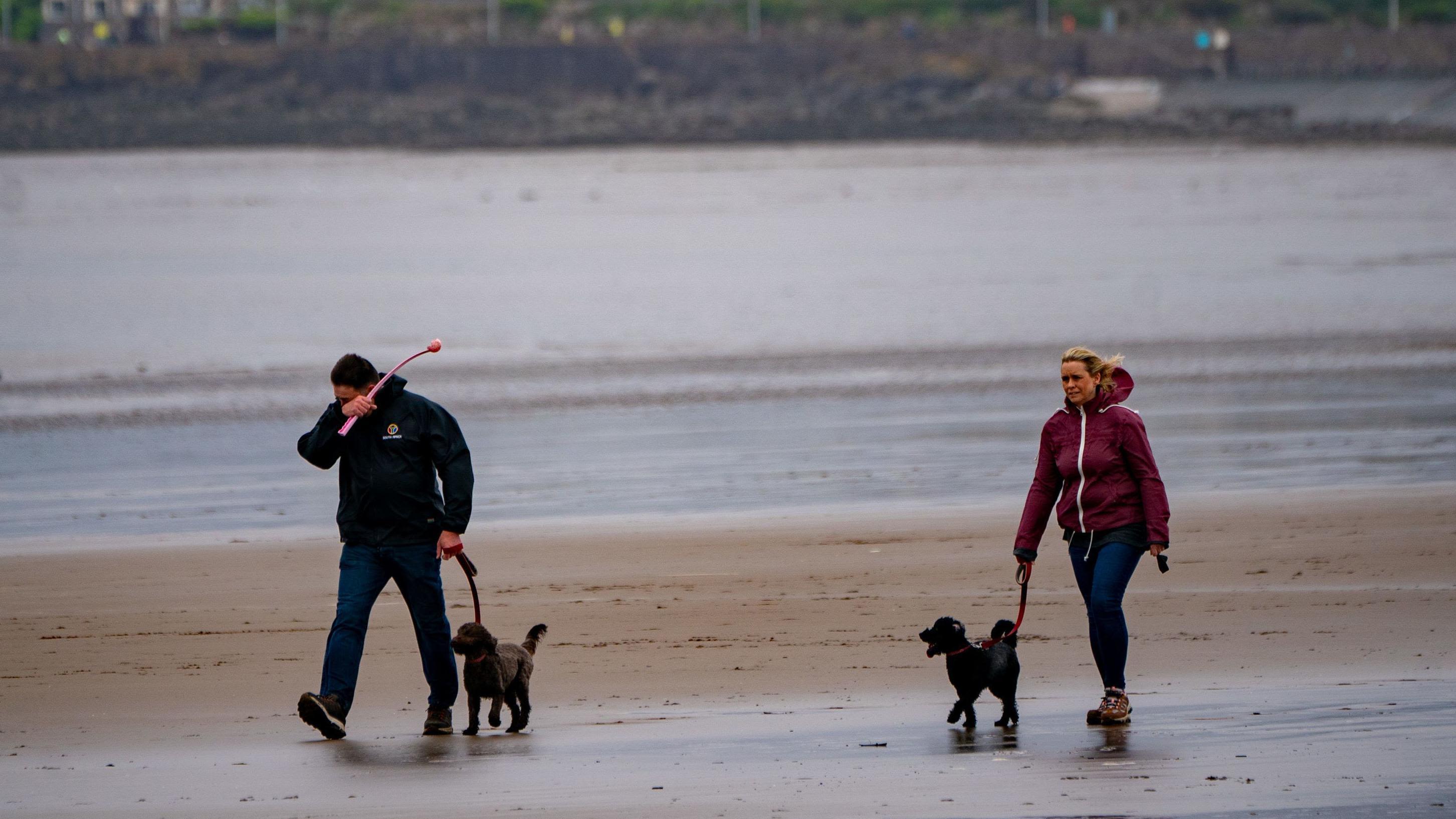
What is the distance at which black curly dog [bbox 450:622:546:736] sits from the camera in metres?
6.27

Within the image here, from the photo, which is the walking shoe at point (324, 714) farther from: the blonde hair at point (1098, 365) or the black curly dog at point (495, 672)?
the blonde hair at point (1098, 365)

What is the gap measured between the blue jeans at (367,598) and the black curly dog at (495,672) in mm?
161

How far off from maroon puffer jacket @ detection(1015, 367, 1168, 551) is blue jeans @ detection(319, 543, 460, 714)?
213cm

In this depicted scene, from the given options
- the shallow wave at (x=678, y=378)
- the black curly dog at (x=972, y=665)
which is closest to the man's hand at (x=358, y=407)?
the black curly dog at (x=972, y=665)

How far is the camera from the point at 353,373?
6.28 meters

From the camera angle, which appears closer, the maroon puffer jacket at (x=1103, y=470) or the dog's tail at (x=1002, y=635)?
the maroon puffer jacket at (x=1103, y=470)

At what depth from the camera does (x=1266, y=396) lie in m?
16.3

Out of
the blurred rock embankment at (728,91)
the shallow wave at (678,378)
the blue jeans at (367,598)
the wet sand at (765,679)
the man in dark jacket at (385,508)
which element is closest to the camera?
the wet sand at (765,679)

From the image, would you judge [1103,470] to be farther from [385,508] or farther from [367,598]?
[367,598]

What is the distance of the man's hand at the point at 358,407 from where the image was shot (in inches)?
244

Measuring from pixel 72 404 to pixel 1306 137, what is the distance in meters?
68.8

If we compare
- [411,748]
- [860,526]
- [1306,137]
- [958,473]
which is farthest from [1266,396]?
[1306,137]

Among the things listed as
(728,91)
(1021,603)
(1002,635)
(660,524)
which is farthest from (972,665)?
(728,91)

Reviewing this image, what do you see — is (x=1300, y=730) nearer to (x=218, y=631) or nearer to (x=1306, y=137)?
(x=218, y=631)
